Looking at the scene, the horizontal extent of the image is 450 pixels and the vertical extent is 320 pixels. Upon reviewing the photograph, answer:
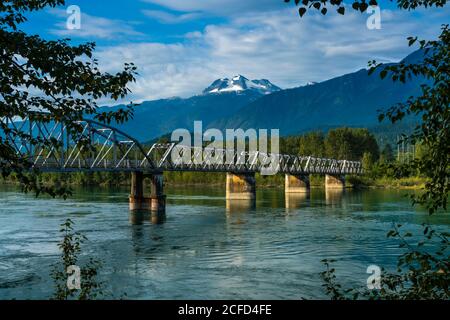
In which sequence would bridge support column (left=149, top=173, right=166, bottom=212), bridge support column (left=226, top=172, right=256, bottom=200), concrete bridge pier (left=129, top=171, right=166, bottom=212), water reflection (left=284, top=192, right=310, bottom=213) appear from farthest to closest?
bridge support column (left=226, top=172, right=256, bottom=200) → water reflection (left=284, top=192, right=310, bottom=213) → concrete bridge pier (left=129, top=171, right=166, bottom=212) → bridge support column (left=149, top=173, right=166, bottom=212)

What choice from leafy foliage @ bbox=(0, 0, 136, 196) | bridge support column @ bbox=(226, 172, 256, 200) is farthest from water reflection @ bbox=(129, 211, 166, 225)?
leafy foliage @ bbox=(0, 0, 136, 196)

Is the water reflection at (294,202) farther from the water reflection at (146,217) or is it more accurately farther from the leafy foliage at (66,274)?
the leafy foliage at (66,274)

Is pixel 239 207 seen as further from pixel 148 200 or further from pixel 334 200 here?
pixel 334 200

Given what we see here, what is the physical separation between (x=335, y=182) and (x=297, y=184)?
113 ft

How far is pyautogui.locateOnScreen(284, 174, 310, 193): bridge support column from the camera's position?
150875 millimetres

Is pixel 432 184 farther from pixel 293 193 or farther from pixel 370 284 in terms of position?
pixel 293 193

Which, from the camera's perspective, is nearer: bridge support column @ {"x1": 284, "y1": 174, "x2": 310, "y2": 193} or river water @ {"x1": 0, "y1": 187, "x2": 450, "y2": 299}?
river water @ {"x1": 0, "y1": 187, "x2": 450, "y2": 299}

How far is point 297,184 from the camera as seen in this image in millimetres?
152375

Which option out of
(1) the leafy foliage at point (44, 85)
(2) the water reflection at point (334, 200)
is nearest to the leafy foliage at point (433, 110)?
(1) the leafy foliage at point (44, 85)

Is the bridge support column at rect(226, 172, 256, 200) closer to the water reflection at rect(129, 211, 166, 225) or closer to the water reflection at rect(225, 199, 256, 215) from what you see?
the water reflection at rect(225, 199, 256, 215)

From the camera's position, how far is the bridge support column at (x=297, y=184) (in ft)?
495

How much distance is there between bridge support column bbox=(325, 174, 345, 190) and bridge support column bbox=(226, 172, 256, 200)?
5901cm
